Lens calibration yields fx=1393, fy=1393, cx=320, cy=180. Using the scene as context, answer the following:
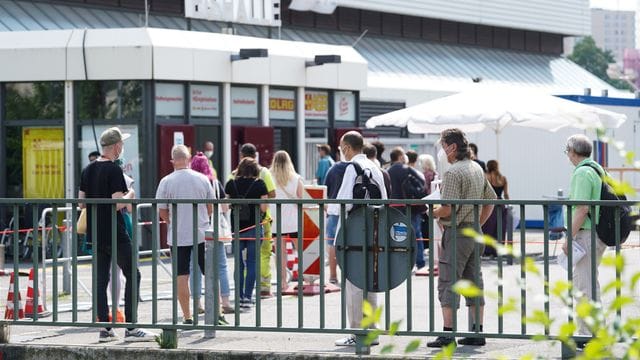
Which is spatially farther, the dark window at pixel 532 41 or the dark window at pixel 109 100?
the dark window at pixel 532 41

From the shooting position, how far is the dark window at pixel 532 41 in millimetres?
48969

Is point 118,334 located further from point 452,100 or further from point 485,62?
point 485,62

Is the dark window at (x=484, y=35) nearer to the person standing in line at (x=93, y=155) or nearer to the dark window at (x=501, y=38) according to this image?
the dark window at (x=501, y=38)

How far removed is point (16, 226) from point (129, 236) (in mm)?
830

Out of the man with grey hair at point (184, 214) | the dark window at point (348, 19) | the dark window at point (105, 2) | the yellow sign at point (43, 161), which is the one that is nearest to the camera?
the man with grey hair at point (184, 214)

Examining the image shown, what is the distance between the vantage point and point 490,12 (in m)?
46.2

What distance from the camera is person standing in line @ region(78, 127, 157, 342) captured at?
10070 mm

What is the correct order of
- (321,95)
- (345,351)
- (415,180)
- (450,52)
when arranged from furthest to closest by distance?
(450,52) → (321,95) → (415,180) → (345,351)

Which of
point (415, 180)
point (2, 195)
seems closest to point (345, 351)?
point (415, 180)

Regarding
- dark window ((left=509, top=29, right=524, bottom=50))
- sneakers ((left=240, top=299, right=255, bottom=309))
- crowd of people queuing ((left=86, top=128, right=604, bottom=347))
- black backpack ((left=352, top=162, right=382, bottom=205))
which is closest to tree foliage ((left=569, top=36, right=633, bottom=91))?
dark window ((left=509, top=29, right=524, bottom=50))

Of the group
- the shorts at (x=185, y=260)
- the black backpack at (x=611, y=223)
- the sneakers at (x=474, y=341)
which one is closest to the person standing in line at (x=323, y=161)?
the shorts at (x=185, y=260)

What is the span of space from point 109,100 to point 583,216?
13.3 m

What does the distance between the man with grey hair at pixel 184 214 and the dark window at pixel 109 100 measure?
376 inches

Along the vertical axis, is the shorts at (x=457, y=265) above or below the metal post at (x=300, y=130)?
below
